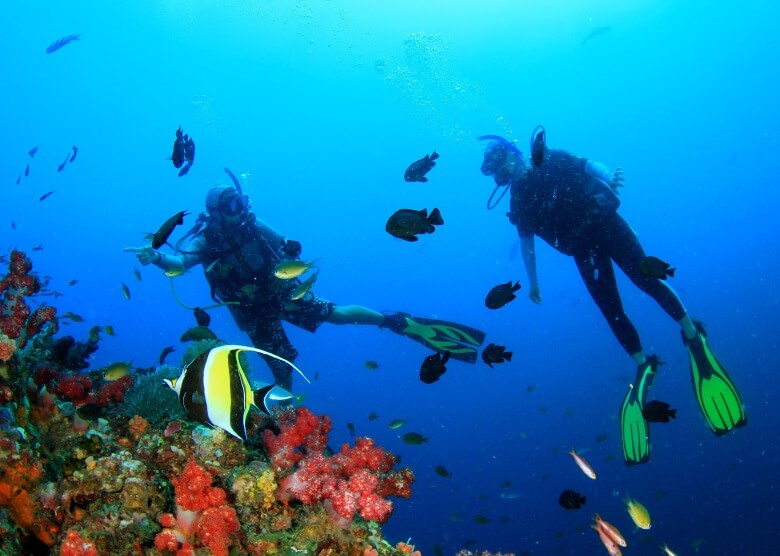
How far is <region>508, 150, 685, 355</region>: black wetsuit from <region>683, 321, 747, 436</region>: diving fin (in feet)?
2.69

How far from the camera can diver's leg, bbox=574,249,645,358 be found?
7430 mm

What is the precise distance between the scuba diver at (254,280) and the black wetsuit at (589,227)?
2414mm

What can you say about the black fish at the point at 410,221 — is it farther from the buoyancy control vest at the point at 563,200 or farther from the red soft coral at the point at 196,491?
the buoyancy control vest at the point at 563,200

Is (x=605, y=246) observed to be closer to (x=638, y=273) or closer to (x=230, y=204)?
(x=638, y=273)

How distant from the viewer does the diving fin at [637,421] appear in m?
6.71

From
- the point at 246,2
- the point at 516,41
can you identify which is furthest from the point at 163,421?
the point at 516,41

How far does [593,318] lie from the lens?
216 ft

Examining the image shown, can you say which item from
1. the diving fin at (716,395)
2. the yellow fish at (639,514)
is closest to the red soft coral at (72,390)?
the yellow fish at (639,514)

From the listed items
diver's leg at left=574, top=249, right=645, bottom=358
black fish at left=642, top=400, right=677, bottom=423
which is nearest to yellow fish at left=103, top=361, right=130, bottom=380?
black fish at left=642, top=400, right=677, bottom=423

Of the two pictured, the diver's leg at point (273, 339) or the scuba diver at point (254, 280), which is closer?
the scuba diver at point (254, 280)

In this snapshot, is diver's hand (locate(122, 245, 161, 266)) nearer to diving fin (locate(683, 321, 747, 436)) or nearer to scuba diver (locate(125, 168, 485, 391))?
scuba diver (locate(125, 168, 485, 391))

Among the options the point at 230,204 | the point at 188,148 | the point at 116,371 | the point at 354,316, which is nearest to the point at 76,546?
the point at 116,371

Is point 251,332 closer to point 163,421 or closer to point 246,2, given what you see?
point 163,421

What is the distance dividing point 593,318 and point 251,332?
66485mm
